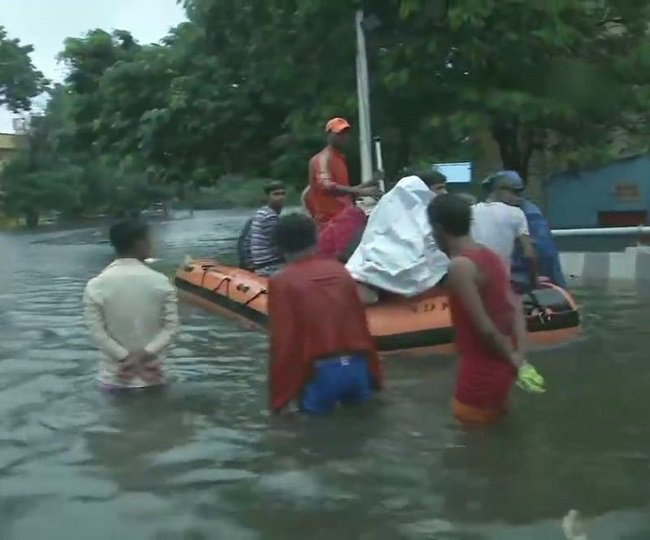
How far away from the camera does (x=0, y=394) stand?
858 cm

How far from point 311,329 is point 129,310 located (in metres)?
1.18


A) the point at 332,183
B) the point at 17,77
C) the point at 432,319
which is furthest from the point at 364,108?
the point at 17,77

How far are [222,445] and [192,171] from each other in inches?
702

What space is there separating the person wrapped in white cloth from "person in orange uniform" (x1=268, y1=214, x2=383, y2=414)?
274cm

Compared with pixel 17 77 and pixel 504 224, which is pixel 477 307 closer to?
pixel 504 224

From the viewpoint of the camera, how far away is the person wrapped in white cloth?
9.69 m

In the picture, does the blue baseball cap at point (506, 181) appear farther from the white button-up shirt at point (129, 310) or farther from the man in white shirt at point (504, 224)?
the white button-up shirt at point (129, 310)

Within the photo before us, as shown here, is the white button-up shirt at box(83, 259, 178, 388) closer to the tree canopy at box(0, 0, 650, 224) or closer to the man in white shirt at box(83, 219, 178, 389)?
the man in white shirt at box(83, 219, 178, 389)

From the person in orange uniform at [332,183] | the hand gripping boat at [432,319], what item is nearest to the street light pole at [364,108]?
the person in orange uniform at [332,183]

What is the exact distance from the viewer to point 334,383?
688cm

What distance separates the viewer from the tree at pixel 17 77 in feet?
200

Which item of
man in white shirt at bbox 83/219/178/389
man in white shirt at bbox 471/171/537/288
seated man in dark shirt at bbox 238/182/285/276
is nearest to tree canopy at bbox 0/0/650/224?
seated man in dark shirt at bbox 238/182/285/276

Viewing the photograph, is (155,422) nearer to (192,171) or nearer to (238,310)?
(238,310)

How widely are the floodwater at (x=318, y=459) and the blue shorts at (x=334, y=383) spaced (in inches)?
3.8
